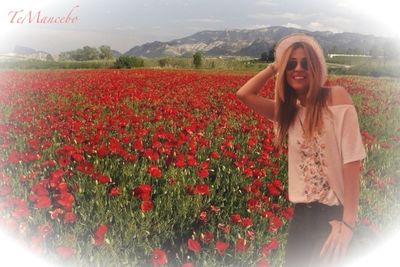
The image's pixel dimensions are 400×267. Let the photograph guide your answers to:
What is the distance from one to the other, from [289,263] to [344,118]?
1.88ft

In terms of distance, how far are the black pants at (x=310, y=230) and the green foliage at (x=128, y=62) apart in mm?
846

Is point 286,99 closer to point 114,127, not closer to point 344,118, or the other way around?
point 344,118

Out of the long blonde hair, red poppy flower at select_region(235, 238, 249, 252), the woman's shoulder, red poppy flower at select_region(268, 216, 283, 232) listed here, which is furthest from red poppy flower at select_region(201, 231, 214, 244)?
the woman's shoulder

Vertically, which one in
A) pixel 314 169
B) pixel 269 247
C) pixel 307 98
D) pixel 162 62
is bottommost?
pixel 269 247

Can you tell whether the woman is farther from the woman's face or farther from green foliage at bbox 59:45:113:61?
green foliage at bbox 59:45:113:61

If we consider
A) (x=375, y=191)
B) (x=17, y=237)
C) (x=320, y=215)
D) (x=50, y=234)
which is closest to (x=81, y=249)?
(x=50, y=234)

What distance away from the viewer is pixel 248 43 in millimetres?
1658

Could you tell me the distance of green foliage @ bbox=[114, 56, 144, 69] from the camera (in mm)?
1829

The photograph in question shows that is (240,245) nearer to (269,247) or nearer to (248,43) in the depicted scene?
(269,247)

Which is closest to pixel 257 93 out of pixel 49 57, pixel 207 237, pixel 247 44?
pixel 247 44

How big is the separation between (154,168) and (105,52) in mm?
530

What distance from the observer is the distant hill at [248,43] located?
1.64 m

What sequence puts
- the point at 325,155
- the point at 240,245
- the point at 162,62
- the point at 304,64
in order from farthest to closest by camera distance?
the point at 162,62 < the point at 240,245 < the point at 325,155 < the point at 304,64

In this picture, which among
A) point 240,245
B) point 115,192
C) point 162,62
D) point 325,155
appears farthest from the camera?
point 162,62
